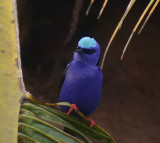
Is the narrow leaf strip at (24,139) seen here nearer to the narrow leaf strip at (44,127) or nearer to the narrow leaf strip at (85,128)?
the narrow leaf strip at (44,127)

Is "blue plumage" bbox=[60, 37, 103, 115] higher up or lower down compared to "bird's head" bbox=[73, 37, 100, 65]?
lower down

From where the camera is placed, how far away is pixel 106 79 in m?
5.44

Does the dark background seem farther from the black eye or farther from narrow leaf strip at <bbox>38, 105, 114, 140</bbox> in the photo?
narrow leaf strip at <bbox>38, 105, 114, 140</bbox>

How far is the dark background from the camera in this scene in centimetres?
510

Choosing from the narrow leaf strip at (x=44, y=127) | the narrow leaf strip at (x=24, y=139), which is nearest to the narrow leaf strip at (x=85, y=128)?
the narrow leaf strip at (x=44, y=127)

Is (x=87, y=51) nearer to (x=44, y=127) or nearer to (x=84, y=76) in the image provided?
(x=84, y=76)

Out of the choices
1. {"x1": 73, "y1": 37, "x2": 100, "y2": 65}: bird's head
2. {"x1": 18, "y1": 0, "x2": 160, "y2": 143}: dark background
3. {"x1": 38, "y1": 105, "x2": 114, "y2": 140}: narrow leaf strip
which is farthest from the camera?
{"x1": 18, "y1": 0, "x2": 160, "y2": 143}: dark background

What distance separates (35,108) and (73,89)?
1.16m

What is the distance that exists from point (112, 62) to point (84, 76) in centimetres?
285

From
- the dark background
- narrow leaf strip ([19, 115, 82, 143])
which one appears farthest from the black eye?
the dark background

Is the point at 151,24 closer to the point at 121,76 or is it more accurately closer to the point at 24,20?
the point at 121,76

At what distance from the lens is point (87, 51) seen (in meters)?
2.54

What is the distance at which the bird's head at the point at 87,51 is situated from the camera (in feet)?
8.23

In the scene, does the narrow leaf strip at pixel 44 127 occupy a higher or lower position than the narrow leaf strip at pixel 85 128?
higher
